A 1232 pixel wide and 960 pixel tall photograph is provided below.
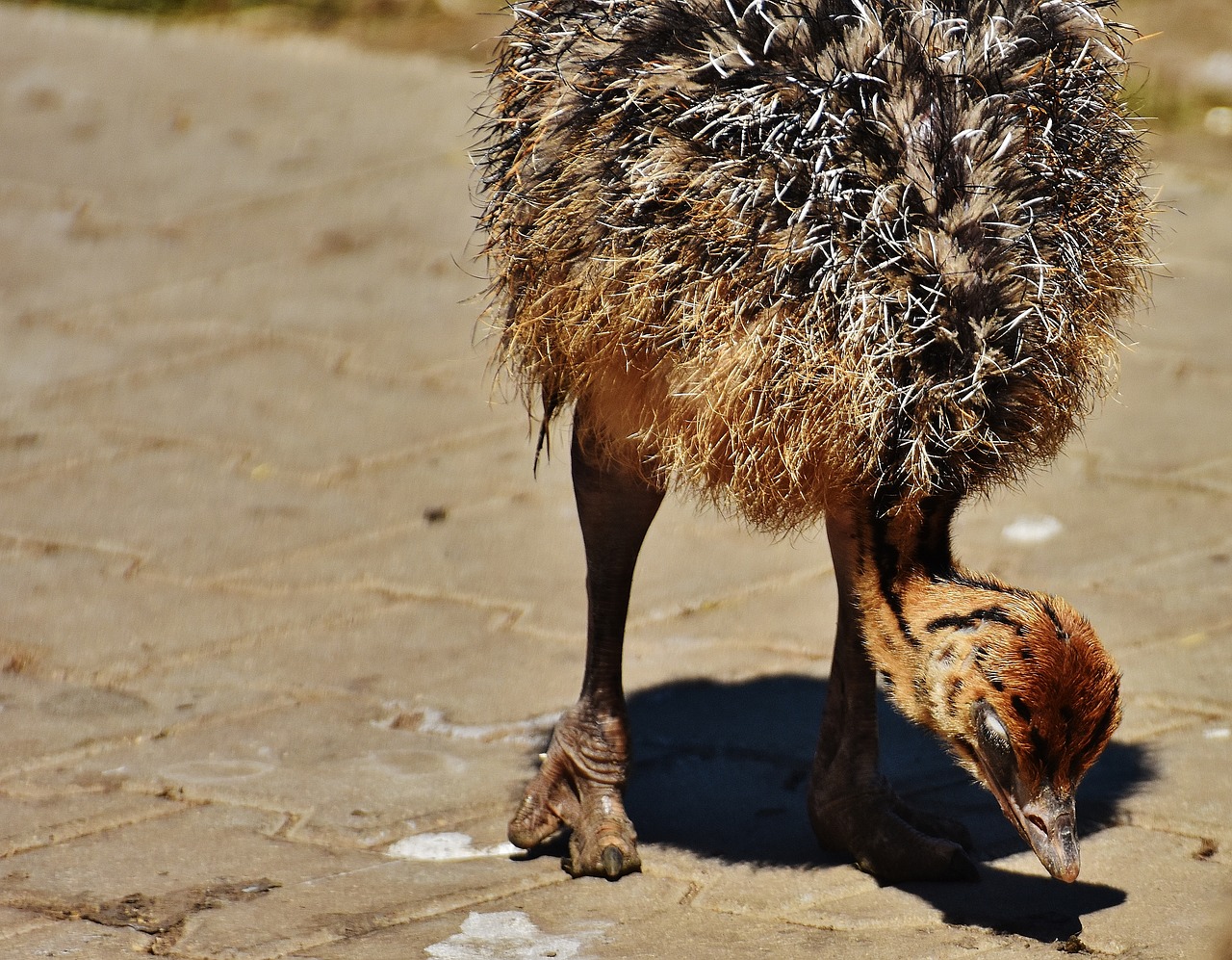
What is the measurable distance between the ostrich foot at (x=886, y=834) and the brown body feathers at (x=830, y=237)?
30.6 inches

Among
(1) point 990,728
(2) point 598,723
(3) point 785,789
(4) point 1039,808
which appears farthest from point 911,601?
(3) point 785,789

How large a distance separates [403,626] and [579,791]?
1.30 metres

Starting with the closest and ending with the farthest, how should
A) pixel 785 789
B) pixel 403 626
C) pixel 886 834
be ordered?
pixel 886 834 < pixel 785 789 < pixel 403 626

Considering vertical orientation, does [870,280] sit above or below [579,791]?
above

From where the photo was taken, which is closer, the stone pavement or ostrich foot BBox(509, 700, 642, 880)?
the stone pavement

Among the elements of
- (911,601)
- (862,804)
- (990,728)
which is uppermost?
(911,601)

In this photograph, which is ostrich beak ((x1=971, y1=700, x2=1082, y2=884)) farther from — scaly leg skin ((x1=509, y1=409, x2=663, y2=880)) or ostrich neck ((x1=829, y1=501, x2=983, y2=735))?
scaly leg skin ((x1=509, y1=409, x2=663, y2=880))

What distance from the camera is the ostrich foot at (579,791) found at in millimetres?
3885

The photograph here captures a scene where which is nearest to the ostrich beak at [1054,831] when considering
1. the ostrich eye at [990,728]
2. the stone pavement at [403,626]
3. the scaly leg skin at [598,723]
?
the ostrich eye at [990,728]

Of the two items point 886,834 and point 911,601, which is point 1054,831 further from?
point 886,834

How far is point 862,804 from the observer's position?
3840mm

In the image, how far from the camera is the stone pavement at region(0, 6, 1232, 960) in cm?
366

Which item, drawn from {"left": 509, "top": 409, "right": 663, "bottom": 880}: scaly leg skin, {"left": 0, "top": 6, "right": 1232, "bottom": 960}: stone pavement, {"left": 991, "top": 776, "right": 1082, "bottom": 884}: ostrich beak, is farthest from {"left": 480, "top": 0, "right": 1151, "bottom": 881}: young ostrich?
{"left": 0, "top": 6, "right": 1232, "bottom": 960}: stone pavement

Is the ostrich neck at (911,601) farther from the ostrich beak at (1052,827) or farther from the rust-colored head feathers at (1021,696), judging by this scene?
the ostrich beak at (1052,827)
